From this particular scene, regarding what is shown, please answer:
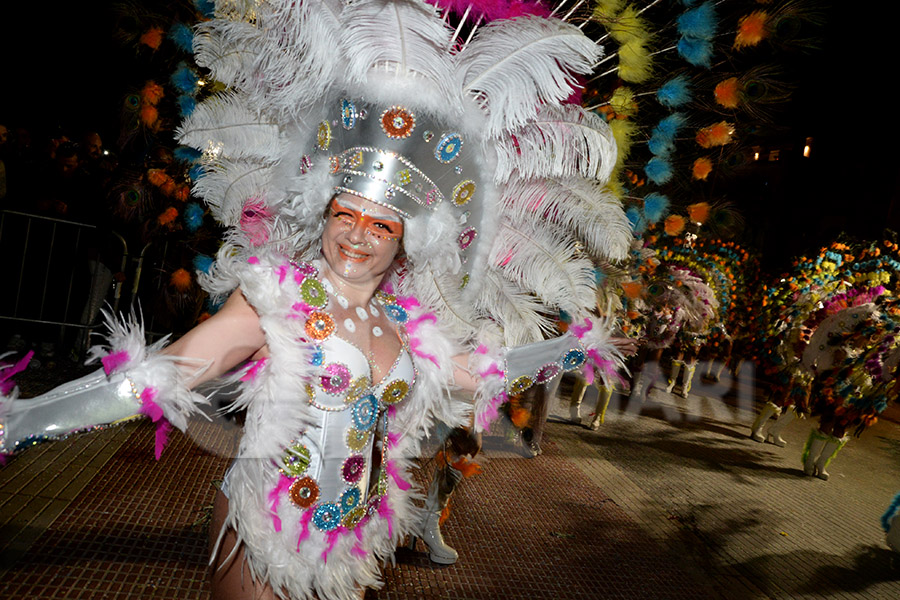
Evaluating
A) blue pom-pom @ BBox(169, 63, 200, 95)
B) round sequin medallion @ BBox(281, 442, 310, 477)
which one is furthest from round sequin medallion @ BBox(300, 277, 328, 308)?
blue pom-pom @ BBox(169, 63, 200, 95)

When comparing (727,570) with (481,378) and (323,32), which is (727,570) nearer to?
(481,378)

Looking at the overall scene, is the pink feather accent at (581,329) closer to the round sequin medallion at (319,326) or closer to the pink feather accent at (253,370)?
the round sequin medallion at (319,326)

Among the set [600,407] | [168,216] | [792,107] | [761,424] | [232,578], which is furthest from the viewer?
[761,424]

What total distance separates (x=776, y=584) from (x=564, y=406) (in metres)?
4.32

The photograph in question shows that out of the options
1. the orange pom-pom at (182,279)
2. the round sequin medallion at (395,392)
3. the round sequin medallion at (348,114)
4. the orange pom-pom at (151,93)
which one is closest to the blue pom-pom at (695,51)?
the round sequin medallion at (348,114)

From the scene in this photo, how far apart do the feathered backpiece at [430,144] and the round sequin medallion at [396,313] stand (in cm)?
15

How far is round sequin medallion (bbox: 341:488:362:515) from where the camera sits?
1865 mm

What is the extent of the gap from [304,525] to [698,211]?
220cm

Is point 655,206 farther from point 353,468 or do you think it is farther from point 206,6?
point 206,6

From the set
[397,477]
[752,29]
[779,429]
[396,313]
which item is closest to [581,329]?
[396,313]

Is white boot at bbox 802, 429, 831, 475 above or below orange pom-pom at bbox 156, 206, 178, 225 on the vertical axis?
below

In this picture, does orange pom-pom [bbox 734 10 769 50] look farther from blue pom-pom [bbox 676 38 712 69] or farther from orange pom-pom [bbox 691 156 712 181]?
orange pom-pom [bbox 691 156 712 181]

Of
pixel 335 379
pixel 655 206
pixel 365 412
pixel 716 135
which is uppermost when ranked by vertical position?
pixel 716 135

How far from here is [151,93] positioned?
3455 millimetres
